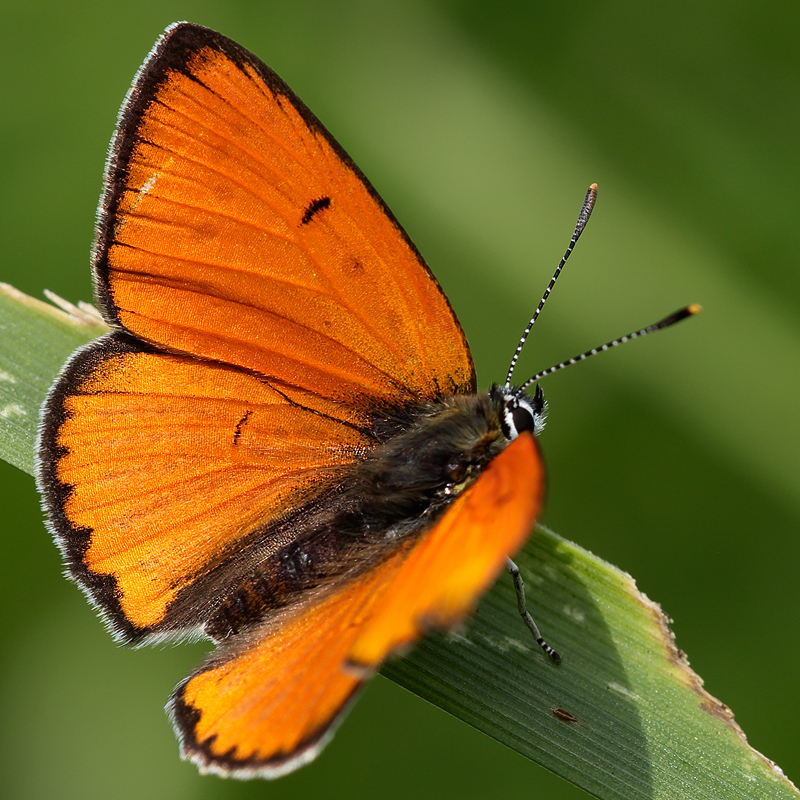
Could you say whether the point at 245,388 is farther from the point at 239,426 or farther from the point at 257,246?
the point at 257,246

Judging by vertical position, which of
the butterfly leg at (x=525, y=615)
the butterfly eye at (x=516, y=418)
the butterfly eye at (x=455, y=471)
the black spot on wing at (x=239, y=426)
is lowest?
the black spot on wing at (x=239, y=426)

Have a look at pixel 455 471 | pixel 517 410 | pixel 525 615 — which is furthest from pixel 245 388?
pixel 525 615

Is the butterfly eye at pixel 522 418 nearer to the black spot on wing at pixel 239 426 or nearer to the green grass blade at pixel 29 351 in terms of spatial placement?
the black spot on wing at pixel 239 426

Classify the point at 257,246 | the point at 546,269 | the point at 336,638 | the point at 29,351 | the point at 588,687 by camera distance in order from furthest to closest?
the point at 546,269 → the point at 29,351 → the point at 257,246 → the point at 588,687 → the point at 336,638

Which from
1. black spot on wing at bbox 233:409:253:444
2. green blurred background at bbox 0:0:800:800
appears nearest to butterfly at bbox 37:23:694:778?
black spot on wing at bbox 233:409:253:444

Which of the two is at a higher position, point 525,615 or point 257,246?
point 257,246

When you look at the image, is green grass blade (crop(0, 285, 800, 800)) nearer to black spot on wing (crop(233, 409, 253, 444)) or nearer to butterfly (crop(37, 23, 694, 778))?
butterfly (crop(37, 23, 694, 778))

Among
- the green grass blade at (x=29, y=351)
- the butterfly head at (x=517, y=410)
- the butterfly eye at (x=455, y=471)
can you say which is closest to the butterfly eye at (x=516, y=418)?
the butterfly head at (x=517, y=410)
